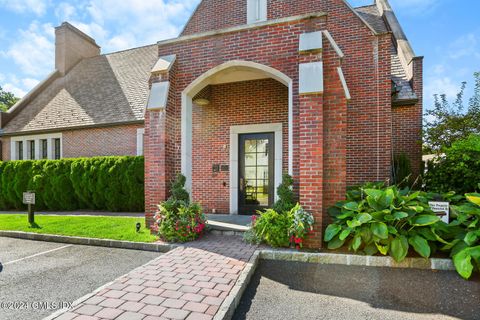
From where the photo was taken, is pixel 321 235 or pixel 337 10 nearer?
pixel 321 235

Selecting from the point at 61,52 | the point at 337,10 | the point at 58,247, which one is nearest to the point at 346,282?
the point at 58,247

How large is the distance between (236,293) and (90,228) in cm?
483

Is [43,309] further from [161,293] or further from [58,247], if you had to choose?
[58,247]

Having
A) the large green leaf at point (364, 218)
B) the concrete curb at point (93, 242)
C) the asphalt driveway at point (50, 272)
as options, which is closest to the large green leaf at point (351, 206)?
the large green leaf at point (364, 218)

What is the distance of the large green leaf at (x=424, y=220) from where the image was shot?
12.0ft

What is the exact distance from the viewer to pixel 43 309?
2.84 meters

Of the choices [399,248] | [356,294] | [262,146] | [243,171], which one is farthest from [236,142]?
[356,294]

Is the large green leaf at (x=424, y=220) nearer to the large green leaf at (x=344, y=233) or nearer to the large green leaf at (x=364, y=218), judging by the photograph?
the large green leaf at (x=364, y=218)

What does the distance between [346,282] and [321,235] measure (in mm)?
1024

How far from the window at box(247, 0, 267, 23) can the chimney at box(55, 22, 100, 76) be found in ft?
39.2

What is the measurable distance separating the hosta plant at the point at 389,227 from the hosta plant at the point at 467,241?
9.2 inches

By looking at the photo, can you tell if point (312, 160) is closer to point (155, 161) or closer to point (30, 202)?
point (155, 161)

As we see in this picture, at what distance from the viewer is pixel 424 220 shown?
12.2 ft

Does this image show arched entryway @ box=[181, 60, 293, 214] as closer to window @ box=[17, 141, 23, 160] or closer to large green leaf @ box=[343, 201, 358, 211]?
large green leaf @ box=[343, 201, 358, 211]
